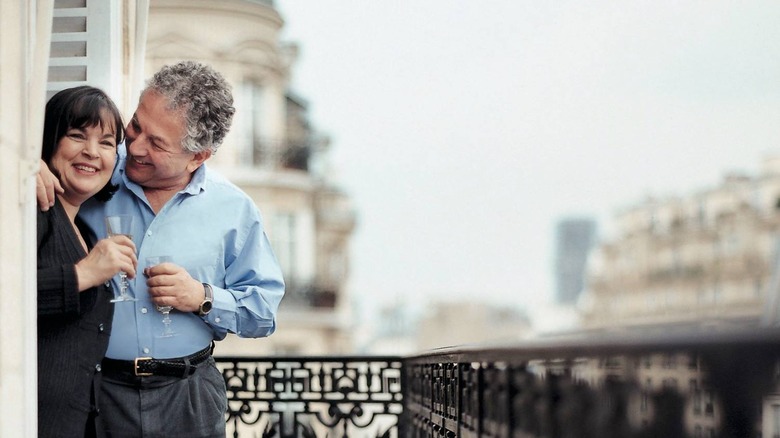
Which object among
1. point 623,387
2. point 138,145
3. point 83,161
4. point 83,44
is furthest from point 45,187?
point 623,387

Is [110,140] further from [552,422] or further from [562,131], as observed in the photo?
[562,131]

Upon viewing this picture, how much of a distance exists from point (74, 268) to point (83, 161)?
0.27 m

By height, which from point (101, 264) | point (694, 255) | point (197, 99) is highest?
point (694, 255)

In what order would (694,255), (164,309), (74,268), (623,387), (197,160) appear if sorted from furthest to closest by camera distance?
(694,255) < (197,160) < (164,309) < (74,268) < (623,387)

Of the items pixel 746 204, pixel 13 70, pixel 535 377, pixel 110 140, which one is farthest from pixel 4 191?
pixel 746 204

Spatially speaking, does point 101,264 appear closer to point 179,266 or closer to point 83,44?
point 179,266

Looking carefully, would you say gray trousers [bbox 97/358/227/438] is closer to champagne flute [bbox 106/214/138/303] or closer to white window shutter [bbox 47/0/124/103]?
champagne flute [bbox 106/214/138/303]

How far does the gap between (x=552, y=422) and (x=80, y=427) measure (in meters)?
1.22

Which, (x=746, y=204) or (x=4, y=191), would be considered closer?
(x=4, y=191)

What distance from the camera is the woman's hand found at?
284cm

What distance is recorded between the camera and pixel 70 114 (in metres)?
2.96

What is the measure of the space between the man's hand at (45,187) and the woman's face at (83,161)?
73 mm

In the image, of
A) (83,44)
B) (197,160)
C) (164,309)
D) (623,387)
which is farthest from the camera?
(83,44)

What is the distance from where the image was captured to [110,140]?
3.01 meters
